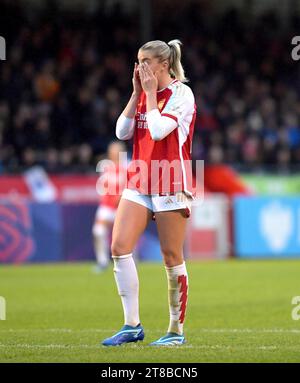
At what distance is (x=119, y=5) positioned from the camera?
27.9 metres

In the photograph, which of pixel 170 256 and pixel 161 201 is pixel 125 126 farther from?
pixel 170 256

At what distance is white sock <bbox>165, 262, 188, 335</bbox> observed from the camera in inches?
321

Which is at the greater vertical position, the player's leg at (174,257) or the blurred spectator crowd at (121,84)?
the blurred spectator crowd at (121,84)

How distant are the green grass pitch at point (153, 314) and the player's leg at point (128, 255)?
124mm

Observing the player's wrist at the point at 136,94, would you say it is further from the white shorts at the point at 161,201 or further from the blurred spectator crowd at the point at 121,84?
the blurred spectator crowd at the point at 121,84

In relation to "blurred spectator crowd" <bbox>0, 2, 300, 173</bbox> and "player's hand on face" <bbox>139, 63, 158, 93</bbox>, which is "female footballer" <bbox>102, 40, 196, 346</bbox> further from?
"blurred spectator crowd" <bbox>0, 2, 300, 173</bbox>

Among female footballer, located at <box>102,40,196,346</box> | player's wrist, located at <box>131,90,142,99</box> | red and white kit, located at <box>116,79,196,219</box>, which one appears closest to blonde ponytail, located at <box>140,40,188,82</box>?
female footballer, located at <box>102,40,196,346</box>

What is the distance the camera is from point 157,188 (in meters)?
8.12

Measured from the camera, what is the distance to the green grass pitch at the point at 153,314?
7.73 m

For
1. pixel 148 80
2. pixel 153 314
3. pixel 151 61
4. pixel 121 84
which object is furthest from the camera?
pixel 121 84

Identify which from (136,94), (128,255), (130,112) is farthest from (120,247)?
(136,94)

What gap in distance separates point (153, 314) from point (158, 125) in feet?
13.4

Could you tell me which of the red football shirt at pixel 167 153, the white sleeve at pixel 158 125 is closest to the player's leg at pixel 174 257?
the red football shirt at pixel 167 153

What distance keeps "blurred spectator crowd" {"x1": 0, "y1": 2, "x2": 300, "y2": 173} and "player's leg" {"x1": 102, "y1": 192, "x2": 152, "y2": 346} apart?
14.2m
